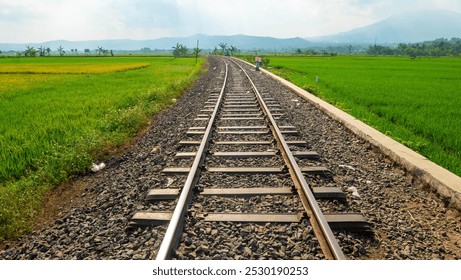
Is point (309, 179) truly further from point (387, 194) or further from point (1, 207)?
point (1, 207)

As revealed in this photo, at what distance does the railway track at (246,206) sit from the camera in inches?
107

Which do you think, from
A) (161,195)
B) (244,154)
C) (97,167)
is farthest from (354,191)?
(97,167)

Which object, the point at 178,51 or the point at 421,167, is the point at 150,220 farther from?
the point at 178,51

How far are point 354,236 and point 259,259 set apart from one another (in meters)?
1.03

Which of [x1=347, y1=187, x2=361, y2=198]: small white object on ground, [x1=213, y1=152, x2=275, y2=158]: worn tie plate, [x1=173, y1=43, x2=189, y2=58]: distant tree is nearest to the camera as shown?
[x1=347, y1=187, x2=361, y2=198]: small white object on ground

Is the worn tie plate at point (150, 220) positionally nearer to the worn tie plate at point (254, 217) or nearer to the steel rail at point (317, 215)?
the worn tie plate at point (254, 217)

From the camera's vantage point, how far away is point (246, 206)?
11.3 feet

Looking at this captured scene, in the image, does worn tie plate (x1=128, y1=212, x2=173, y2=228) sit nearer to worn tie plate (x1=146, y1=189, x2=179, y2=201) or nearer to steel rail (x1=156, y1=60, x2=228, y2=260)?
steel rail (x1=156, y1=60, x2=228, y2=260)

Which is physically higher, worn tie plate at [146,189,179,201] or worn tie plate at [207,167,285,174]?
worn tie plate at [207,167,285,174]

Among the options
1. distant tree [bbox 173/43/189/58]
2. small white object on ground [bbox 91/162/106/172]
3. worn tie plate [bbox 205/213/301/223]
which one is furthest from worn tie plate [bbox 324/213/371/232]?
distant tree [bbox 173/43/189/58]

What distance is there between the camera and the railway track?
2.73 metres

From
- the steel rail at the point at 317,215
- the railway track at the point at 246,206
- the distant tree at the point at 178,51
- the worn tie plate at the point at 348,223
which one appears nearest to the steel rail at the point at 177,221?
the railway track at the point at 246,206
